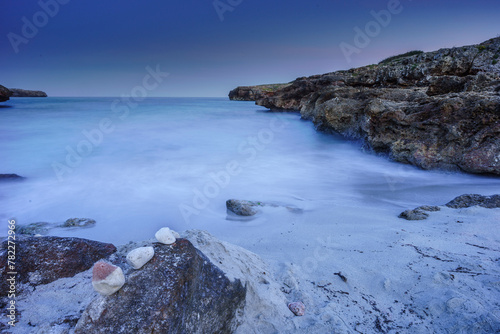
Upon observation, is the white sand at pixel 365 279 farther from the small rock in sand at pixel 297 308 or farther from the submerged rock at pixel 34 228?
Answer: the submerged rock at pixel 34 228

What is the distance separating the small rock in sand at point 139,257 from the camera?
5.13ft

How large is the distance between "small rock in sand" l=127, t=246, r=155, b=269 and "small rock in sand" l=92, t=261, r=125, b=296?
104 millimetres

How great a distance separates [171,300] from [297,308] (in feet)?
3.46

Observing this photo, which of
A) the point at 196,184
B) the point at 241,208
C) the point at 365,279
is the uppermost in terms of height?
the point at 365,279

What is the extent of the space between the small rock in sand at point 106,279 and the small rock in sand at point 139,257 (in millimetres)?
104

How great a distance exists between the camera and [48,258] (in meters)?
1.93

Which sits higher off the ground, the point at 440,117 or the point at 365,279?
the point at 440,117

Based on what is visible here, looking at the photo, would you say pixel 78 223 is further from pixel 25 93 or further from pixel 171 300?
pixel 25 93

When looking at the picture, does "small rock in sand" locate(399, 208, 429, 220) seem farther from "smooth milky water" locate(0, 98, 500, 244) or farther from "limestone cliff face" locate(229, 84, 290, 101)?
"limestone cliff face" locate(229, 84, 290, 101)

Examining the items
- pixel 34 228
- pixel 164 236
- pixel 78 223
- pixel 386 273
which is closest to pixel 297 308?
pixel 386 273

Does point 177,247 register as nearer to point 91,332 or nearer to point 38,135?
point 91,332

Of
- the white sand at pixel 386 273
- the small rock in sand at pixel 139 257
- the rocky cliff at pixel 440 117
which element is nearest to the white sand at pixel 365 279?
the white sand at pixel 386 273

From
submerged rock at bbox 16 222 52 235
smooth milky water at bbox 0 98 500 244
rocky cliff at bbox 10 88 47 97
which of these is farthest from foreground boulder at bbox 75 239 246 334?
rocky cliff at bbox 10 88 47 97

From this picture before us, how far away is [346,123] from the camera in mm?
11297
